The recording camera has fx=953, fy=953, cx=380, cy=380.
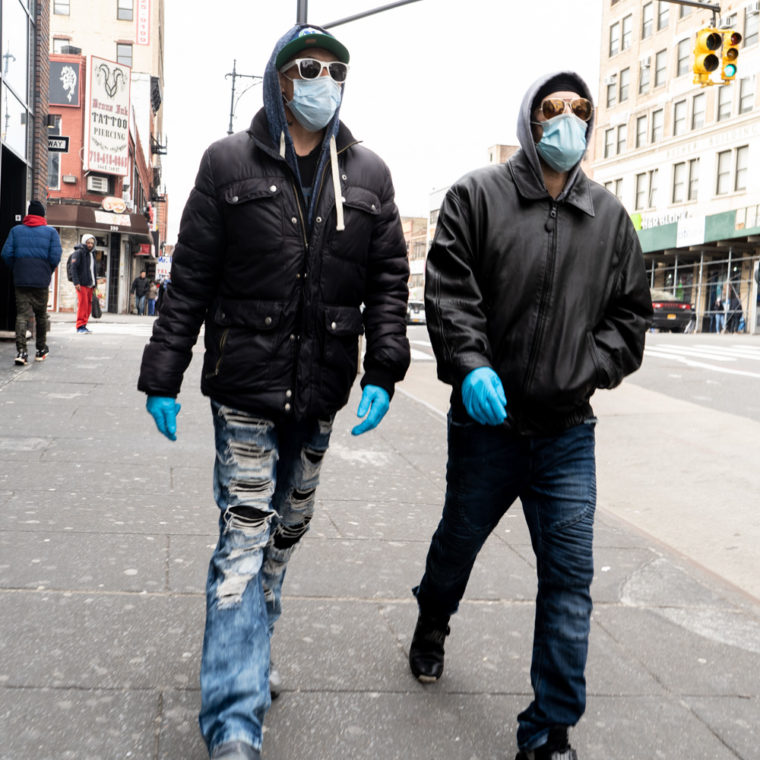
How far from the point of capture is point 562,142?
9.40ft

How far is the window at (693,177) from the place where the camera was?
145 ft

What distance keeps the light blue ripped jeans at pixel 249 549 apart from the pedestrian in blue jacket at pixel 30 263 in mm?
9161

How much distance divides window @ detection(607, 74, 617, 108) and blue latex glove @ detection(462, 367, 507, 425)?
53.0m

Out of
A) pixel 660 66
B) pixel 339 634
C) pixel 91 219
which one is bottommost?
pixel 339 634

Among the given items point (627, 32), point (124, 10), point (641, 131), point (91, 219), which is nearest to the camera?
point (91, 219)

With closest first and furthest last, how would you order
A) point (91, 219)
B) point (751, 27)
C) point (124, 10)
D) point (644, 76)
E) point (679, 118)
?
point (91, 219) < point (751, 27) < point (679, 118) < point (644, 76) < point (124, 10)

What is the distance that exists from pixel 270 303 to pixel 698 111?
46.3 metres

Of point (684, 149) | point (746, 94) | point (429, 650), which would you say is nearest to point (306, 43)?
point (429, 650)

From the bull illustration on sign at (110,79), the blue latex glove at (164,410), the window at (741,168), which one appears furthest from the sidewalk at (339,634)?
the window at (741,168)

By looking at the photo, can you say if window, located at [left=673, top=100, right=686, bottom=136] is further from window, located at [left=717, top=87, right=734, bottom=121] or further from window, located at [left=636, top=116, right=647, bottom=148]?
window, located at [left=717, top=87, right=734, bottom=121]

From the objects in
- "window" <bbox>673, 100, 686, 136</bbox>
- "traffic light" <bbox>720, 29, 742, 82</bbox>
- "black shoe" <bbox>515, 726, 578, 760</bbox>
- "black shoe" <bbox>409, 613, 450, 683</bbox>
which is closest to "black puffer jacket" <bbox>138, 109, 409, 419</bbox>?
"black shoe" <bbox>409, 613, 450, 683</bbox>

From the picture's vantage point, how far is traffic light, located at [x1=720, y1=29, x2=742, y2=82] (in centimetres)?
1512

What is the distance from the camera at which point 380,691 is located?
10.1ft

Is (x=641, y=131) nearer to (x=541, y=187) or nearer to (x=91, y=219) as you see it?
(x=91, y=219)
